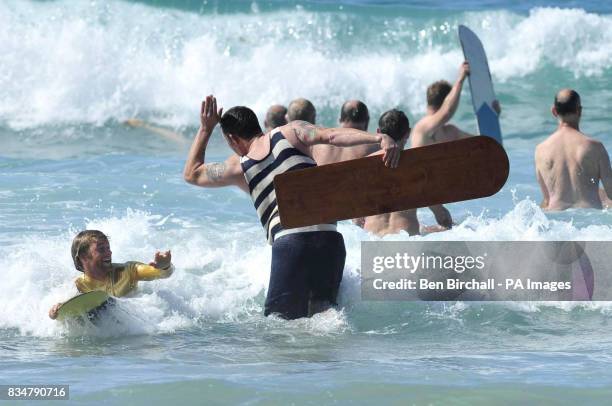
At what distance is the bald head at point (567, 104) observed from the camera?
8961mm

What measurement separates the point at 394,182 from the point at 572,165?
369cm

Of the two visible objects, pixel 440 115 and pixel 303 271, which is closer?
pixel 303 271

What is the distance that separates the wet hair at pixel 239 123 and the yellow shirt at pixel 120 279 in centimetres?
85

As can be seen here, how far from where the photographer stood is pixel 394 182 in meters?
5.93

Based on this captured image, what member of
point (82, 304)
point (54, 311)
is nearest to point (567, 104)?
point (82, 304)

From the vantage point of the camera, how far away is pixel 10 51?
16344 millimetres

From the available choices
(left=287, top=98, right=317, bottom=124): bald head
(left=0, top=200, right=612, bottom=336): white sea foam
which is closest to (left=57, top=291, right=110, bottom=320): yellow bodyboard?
(left=0, top=200, right=612, bottom=336): white sea foam

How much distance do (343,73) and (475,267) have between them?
31.3ft

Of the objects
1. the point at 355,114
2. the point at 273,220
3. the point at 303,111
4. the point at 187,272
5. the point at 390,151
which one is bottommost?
the point at 187,272

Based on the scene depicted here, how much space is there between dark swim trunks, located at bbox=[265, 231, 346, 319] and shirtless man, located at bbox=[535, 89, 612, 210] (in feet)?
11.9

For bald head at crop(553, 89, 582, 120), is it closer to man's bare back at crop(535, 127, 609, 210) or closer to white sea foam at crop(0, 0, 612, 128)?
man's bare back at crop(535, 127, 609, 210)

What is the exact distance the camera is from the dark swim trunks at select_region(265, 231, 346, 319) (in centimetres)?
601

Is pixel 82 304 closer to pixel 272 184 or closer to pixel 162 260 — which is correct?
pixel 162 260

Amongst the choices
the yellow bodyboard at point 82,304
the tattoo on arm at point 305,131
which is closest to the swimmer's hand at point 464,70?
the tattoo on arm at point 305,131
